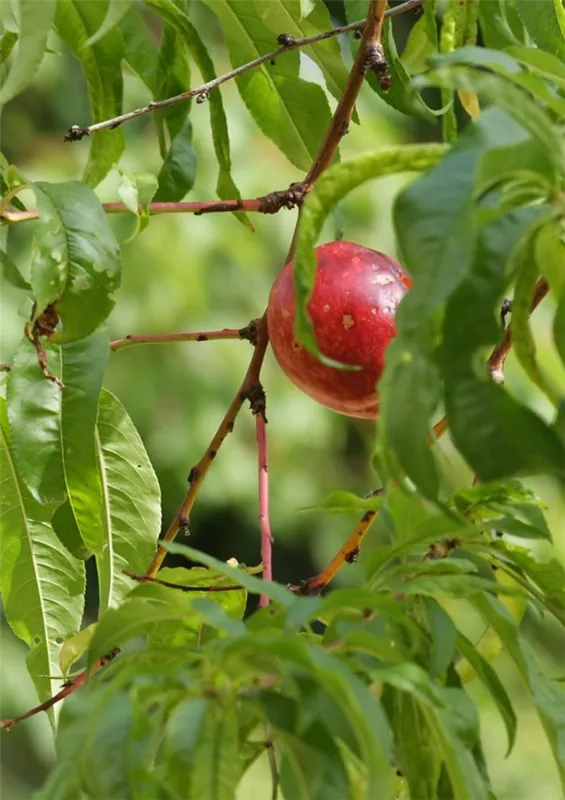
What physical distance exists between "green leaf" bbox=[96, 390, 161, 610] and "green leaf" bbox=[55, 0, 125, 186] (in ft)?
0.54

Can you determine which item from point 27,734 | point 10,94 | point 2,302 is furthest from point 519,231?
point 27,734

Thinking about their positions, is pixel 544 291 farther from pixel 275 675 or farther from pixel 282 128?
pixel 275 675

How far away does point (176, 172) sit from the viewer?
834 mm

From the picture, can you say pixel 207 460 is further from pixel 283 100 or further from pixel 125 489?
pixel 283 100

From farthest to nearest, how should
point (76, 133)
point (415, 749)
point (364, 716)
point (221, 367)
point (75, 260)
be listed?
point (221, 367)
point (76, 133)
point (75, 260)
point (415, 749)
point (364, 716)

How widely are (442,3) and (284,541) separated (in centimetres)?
196

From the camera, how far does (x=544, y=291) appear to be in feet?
2.45

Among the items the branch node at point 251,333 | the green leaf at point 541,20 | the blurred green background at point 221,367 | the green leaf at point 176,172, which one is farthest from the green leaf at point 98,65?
the blurred green background at point 221,367

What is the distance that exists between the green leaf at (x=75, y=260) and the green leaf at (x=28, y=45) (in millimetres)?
61

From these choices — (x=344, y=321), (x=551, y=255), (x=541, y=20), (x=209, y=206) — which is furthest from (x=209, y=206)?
(x=551, y=255)

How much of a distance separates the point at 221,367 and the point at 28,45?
170 cm

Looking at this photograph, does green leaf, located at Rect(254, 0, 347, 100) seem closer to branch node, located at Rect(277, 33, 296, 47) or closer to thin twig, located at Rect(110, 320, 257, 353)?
branch node, located at Rect(277, 33, 296, 47)

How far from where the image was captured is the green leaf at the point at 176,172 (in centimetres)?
83

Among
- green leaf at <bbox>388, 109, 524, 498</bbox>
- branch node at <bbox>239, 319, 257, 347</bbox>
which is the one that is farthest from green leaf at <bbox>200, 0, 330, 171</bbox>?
green leaf at <bbox>388, 109, 524, 498</bbox>
